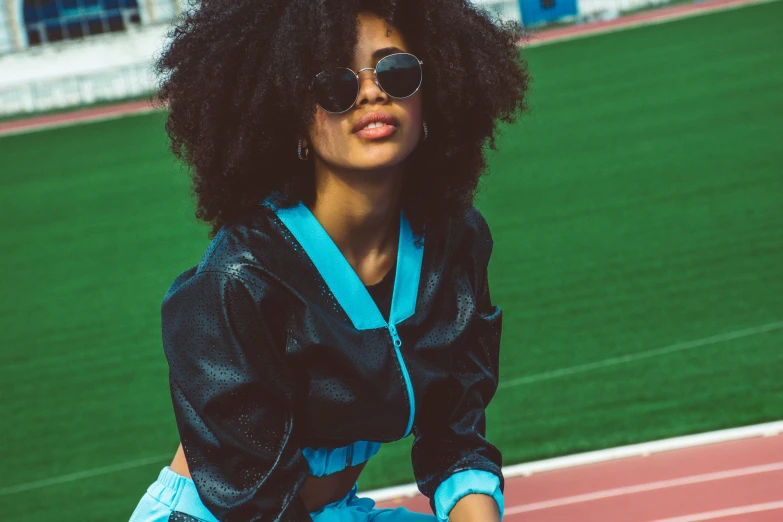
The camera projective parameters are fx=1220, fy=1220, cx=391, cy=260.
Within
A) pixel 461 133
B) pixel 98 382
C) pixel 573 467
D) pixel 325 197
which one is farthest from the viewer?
pixel 98 382

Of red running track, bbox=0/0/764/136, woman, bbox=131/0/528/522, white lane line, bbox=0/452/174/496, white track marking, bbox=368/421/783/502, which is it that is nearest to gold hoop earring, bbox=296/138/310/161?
woman, bbox=131/0/528/522

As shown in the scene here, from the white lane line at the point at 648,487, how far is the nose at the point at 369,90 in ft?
8.51

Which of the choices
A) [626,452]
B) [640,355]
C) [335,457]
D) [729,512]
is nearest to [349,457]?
[335,457]

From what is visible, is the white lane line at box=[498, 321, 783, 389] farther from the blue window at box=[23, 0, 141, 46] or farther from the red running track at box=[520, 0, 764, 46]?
the blue window at box=[23, 0, 141, 46]

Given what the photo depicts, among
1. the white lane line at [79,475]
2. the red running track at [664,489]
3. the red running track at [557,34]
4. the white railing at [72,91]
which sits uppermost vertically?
the white railing at [72,91]

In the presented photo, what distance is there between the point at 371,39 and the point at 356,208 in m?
0.38

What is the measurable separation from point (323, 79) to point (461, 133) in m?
0.49

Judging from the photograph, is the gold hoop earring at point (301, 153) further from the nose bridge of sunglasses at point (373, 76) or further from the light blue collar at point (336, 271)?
the nose bridge of sunglasses at point (373, 76)

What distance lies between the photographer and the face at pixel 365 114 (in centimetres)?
A: 266

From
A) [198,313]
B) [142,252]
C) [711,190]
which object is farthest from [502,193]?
[198,313]

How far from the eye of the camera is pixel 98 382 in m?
7.51

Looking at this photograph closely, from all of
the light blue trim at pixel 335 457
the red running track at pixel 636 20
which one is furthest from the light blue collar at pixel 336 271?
the red running track at pixel 636 20

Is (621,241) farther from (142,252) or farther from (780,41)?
(780,41)

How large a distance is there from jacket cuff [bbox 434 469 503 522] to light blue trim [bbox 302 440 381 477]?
200 mm
